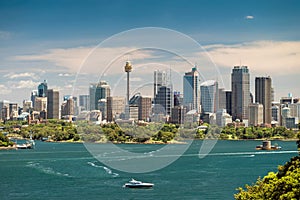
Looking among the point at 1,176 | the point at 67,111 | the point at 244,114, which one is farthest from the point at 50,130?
the point at 1,176

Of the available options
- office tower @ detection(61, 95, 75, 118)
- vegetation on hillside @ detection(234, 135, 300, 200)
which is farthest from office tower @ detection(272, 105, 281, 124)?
vegetation on hillside @ detection(234, 135, 300, 200)

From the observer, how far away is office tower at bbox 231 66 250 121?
4972 cm

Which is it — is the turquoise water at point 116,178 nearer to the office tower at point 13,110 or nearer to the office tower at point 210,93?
the office tower at point 210,93

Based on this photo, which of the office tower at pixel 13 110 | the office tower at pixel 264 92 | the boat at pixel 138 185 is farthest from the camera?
the office tower at pixel 13 110

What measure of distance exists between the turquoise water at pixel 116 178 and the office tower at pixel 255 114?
27537mm

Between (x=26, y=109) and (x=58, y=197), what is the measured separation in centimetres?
5066

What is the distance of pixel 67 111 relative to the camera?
5028 cm

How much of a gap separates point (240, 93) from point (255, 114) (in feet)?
8.01

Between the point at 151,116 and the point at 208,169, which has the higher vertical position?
the point at 151,116

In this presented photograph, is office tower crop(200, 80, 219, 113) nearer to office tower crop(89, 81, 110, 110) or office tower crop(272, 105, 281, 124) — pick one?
office tower crop(89, 81, 110, 110)

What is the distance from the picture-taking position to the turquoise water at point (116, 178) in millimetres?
13164

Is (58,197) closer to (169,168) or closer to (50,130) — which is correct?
(169,168)

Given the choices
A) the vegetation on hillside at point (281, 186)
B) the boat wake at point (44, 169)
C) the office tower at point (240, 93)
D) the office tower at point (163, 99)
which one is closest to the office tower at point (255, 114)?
the office tower at point (240, 93)

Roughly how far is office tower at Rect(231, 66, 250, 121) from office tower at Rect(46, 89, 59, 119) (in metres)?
15.6
